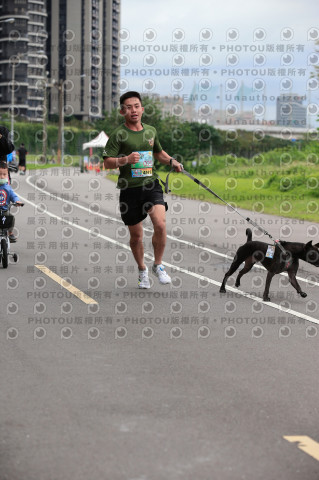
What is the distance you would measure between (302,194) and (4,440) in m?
→ 24.8

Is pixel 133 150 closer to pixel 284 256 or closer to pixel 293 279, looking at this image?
pixel 284 256

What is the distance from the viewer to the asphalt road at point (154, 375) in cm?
442

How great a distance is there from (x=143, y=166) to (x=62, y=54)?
151 m

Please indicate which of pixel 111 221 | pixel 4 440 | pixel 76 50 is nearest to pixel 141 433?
pixel 4 440

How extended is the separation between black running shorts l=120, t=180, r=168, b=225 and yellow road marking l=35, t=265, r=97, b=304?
103cm

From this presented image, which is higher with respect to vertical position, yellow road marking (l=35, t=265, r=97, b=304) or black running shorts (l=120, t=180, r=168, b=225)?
black running shorts (l=120, t=180, r=168, b=225)

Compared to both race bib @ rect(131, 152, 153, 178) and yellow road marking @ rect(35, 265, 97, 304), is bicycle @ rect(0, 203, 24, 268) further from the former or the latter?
race bib @ rect(131, 152, 153, 178)

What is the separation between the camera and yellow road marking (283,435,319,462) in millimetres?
4527

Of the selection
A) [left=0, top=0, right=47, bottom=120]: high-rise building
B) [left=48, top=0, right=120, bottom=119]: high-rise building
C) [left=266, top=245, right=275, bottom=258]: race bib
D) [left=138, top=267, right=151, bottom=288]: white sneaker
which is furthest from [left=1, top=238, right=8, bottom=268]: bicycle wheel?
[left=48, top=0, right=120, bottom=119]: high-rise building

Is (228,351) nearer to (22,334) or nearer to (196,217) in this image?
(22,334)

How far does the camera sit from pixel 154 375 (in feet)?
20.1

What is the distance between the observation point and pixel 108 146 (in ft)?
30.7

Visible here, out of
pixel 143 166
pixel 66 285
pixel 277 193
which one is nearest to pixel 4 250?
pixel 66 285

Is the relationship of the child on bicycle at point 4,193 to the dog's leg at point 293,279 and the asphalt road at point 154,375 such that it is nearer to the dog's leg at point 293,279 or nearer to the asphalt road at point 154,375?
the asphalt road at point 154,375
